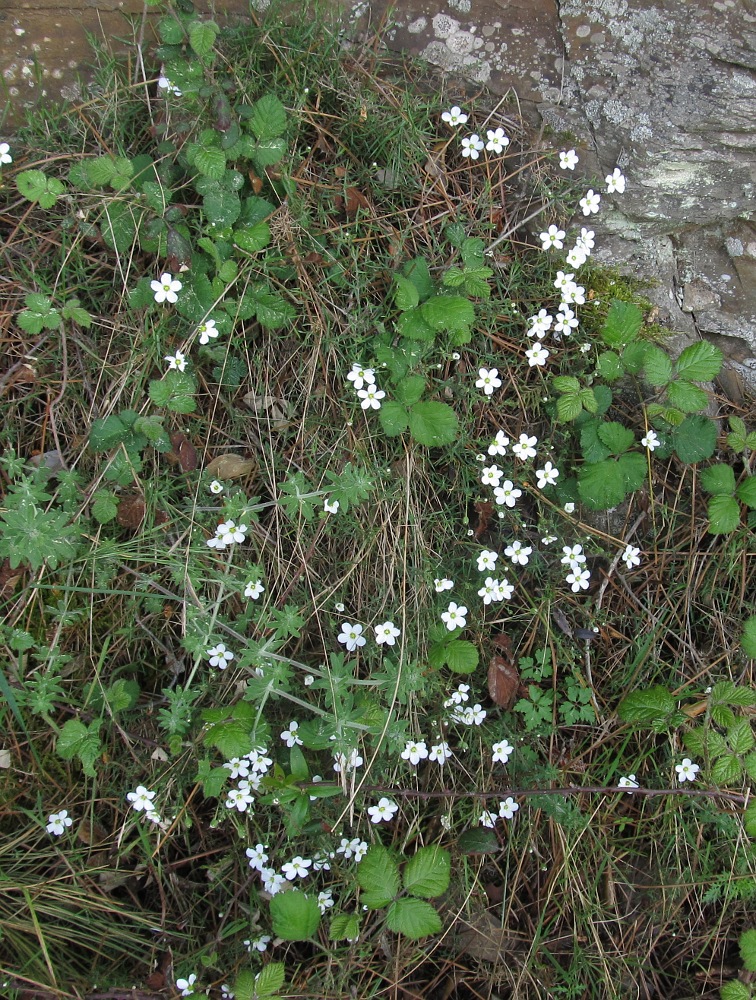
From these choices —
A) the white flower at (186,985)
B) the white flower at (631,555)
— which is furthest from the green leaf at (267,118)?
the white flower at (186,985)

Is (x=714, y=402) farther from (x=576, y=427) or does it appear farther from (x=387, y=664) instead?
(x=387, y=664)

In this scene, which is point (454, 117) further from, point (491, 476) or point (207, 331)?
point (491, 476)

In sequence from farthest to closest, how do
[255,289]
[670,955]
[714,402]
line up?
[714,402], [670,955], [255,289]

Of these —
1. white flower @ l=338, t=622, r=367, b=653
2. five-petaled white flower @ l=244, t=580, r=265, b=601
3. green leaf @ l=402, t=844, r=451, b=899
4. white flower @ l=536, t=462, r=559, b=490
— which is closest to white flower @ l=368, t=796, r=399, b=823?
green leaf @ l=402, t=844, r=451, b=899

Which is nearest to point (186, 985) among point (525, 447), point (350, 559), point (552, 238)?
point (350, 559)

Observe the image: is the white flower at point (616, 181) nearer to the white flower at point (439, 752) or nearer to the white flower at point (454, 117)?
the white flower at point (454, 117)

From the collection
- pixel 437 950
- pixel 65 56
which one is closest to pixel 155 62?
pixel 65 56

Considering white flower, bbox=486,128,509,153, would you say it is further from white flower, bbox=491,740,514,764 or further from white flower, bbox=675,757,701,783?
white flower, bbox=675,757,701,783
